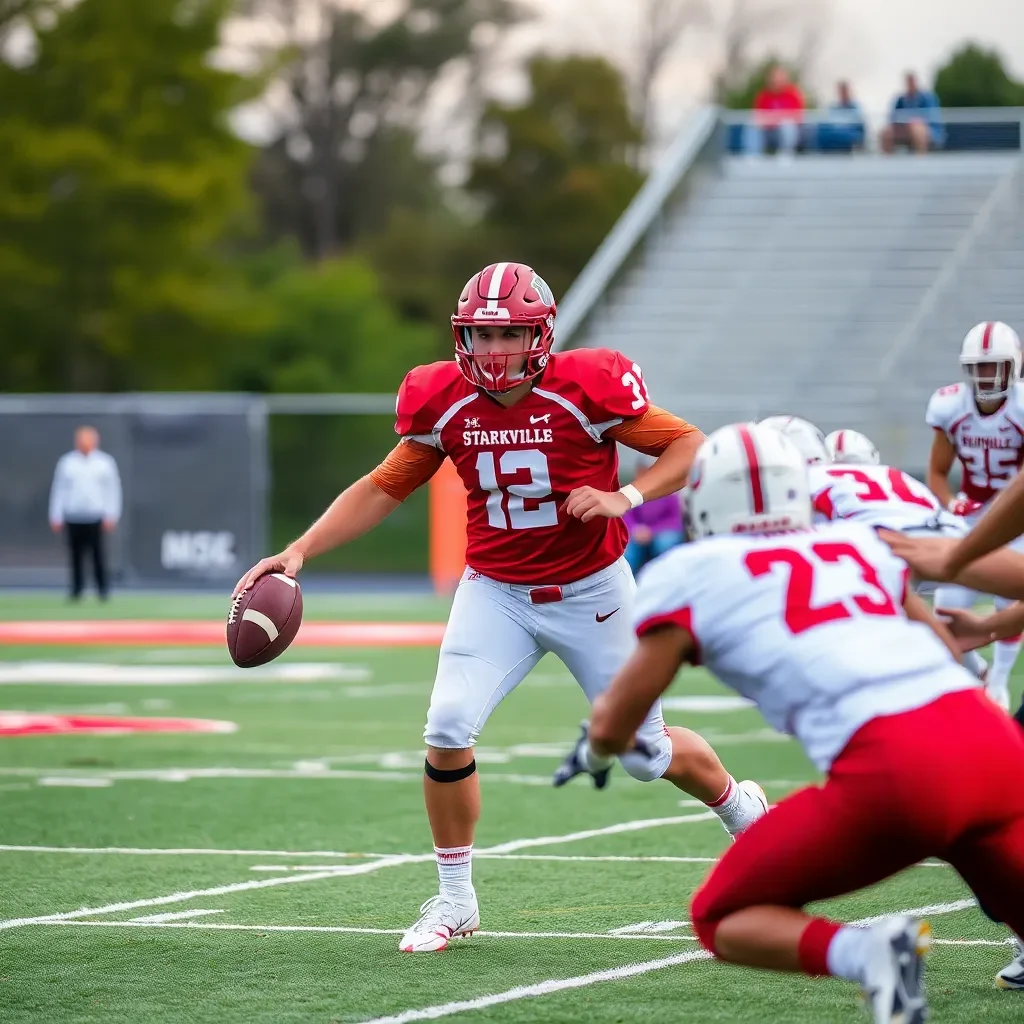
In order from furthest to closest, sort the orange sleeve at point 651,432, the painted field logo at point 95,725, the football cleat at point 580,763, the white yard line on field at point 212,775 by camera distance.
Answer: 1. the painted field logo at point 95,725
2. the white yard line on field at point 212,775
3. the orange sleeve at point 651,432
4. the football cleat at point 580,763

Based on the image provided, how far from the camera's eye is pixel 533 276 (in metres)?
5.88

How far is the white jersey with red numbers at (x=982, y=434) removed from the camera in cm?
979

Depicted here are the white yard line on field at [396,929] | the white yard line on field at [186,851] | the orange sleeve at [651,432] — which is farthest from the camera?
the white yard line on field at [186,851]

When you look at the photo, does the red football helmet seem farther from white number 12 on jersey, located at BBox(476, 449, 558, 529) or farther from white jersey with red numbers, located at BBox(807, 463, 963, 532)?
white jersey with red numbers, located at BBox(807, 463, 963, 532)

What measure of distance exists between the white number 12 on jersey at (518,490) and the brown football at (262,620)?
69 centimetres

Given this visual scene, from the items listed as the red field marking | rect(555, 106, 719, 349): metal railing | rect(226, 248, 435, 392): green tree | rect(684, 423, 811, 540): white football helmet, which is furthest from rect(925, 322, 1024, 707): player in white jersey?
rect(226, 248, 435, 392): green tree

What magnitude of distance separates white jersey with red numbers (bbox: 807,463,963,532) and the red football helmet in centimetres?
89

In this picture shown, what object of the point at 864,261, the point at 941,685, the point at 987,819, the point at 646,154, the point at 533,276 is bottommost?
the point at 987,819

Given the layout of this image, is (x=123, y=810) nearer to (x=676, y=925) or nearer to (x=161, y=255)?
(x=676, y=925)

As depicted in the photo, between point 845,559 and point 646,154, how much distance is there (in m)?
38.5

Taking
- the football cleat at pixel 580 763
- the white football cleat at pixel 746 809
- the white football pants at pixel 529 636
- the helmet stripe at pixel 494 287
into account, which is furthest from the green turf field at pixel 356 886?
the helmet stripe at pixel 494 287

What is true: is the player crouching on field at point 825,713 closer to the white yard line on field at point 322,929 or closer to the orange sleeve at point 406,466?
the white yard line on field at point 322,929

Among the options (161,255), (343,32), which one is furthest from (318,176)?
(161,255)

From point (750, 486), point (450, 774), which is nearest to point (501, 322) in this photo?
point (450, 774)
